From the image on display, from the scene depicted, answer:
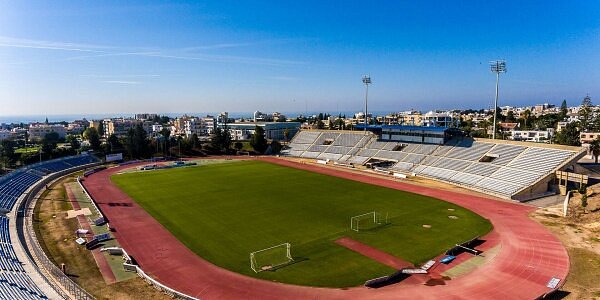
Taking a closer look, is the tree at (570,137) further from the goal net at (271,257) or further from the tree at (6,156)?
the tree at (6,156)

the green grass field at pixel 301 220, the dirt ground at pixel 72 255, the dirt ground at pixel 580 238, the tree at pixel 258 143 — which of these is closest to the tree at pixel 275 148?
the tree at pixel 258 143

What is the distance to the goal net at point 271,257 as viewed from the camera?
25875 mm

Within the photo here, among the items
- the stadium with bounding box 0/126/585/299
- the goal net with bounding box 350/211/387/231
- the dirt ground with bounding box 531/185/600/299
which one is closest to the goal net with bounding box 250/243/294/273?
the stadium with bounding box 0/126/585/299

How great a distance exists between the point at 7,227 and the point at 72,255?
37.8 feet

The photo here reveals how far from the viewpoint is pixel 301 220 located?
1448 inches

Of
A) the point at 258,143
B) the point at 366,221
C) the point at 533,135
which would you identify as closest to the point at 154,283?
the point at 366,221

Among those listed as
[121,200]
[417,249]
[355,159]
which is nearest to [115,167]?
[121,200]

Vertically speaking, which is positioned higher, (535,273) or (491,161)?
(491,161)

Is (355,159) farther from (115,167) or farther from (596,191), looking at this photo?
(115,167)

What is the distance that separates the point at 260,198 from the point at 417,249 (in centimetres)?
2364

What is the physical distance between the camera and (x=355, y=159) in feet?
254

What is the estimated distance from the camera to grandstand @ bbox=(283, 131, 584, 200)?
158 ft

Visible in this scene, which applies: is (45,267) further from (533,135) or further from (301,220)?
(533,135)

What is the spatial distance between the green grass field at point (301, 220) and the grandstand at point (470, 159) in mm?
12871
